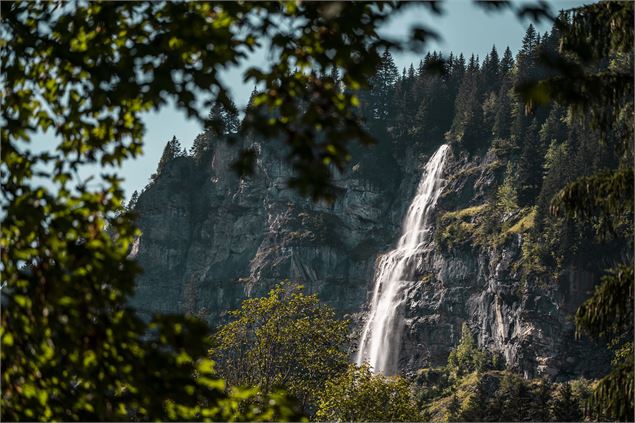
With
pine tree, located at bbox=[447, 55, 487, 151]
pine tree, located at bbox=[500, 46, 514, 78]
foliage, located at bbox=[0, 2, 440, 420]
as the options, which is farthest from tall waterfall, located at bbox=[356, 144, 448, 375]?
foliage, located at bbox=[0, 2, 440, 420]

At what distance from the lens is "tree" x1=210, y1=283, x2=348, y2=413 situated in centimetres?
3888

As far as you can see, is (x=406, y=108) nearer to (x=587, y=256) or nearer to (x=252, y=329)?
(x=587, y=256)

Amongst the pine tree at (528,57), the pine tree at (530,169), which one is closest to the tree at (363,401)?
the pine tree at (530,169)

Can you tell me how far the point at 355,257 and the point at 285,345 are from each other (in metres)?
90.3

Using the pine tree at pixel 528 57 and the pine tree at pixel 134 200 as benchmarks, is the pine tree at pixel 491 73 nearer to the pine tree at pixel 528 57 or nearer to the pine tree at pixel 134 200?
the pine tree at pixel 528 57

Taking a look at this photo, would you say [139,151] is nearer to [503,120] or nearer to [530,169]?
[530,169]

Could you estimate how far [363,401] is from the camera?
4234 cm

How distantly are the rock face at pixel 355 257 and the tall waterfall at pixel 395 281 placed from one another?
1.75 m

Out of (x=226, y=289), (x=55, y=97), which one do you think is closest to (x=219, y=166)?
(x=226, y=289)

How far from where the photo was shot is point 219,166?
15462cm

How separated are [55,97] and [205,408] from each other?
2.81 meters

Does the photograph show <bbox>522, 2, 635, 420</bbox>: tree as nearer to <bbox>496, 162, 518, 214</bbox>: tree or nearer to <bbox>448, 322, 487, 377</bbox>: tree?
<bbox>448, 322, 487, 377</bbox>: tree

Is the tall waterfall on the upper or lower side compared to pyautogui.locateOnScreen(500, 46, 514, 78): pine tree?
lower

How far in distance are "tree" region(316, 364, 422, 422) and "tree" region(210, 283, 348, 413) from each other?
29.9 inches
